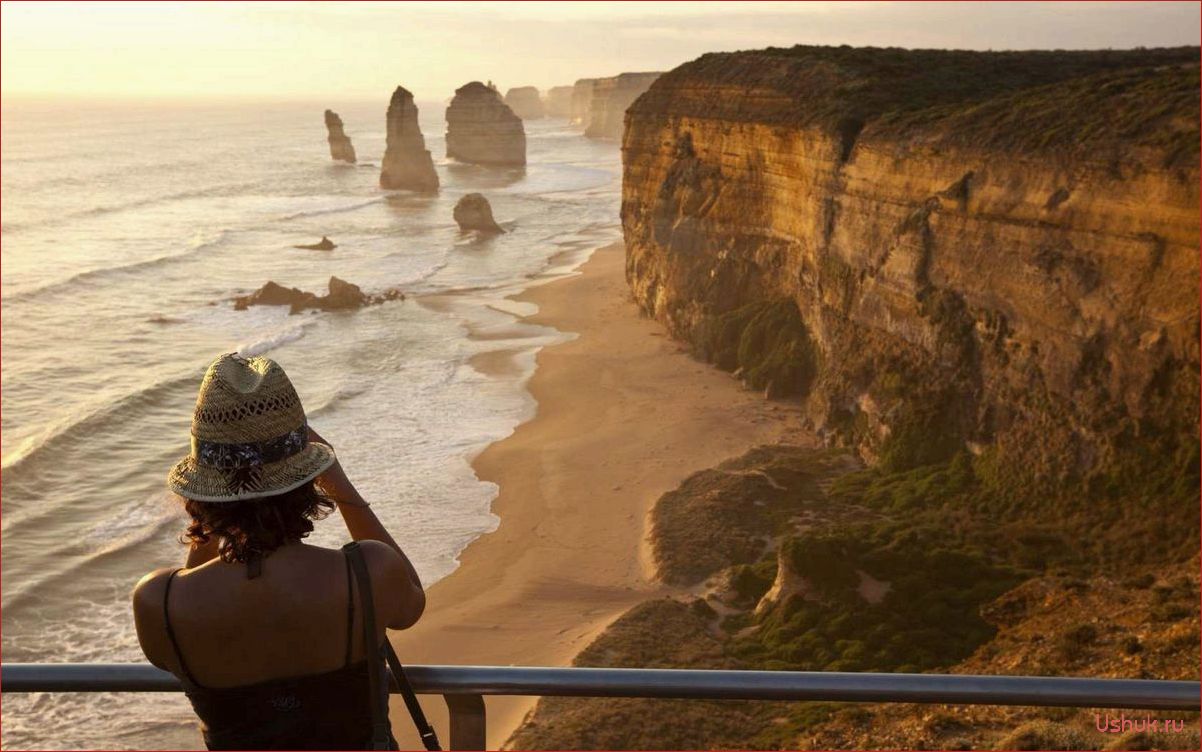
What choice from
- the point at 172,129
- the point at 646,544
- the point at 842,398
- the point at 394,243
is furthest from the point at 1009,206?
the point at 172,129

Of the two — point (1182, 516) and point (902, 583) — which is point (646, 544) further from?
point (1182, 516)

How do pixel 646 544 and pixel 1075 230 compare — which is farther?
pixel 646 544

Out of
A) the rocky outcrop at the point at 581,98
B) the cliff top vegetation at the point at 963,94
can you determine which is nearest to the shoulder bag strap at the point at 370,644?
the cliff top vegetation at the point at 963,94

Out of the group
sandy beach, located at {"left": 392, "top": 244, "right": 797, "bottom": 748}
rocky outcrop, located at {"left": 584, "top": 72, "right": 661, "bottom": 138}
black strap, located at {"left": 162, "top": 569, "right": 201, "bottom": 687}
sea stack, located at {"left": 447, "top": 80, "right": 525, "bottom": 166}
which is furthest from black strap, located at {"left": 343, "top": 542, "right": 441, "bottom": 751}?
rocky outcrop, located at {"left": 584, "top": 72, "right": 661, "bottom": 138}

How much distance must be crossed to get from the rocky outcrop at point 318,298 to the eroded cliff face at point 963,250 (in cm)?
1603

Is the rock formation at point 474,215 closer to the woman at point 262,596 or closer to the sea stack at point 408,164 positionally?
the sea stack at point 408,164

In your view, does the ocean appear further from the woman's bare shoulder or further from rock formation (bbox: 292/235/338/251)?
the woman's bare shoulder

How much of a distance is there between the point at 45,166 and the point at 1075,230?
353 feet

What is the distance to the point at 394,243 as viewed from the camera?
58656 mm

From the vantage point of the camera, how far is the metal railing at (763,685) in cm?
262

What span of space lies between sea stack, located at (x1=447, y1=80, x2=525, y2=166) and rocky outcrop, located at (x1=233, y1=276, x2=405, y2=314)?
57.5 m

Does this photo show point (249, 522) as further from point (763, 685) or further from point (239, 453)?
point (763, 685)

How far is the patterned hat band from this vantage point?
264 centimetres

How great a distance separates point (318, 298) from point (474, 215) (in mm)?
18780
